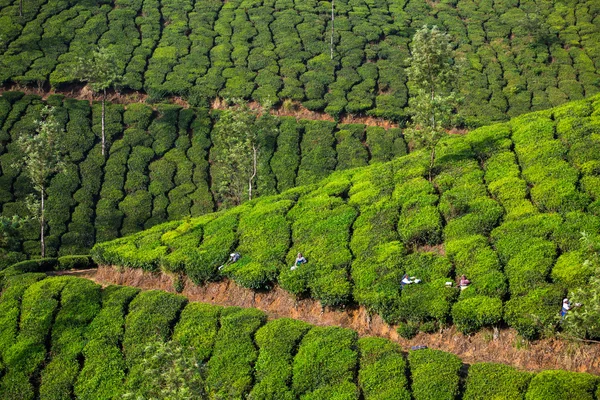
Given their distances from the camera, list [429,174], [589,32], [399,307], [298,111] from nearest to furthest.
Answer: [399,307], [429,174], [298,111], [589,32]

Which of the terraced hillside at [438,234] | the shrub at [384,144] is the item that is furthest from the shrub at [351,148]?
the terraced hillside at [438,234]

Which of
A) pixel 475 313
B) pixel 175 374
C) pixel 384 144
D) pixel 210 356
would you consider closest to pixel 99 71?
pixel 384 144

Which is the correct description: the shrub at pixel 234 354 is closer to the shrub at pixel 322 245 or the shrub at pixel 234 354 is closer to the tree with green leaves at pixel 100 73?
the shrub at pixel 322 245

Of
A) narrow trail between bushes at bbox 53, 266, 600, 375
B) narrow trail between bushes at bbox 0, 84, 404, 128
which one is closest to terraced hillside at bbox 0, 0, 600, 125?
narrow trail between bushes at bbox 0, 84, 404, 128

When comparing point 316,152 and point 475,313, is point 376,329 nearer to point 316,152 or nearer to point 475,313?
point 475,313

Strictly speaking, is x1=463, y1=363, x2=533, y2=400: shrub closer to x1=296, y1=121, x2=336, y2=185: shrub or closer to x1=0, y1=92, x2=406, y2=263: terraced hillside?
x1=296, y1=121, x2=336, y2=185: shrub

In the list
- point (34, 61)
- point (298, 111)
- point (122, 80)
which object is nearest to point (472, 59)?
point (298, 111)

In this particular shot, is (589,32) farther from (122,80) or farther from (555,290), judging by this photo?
Answer: (555,290)
